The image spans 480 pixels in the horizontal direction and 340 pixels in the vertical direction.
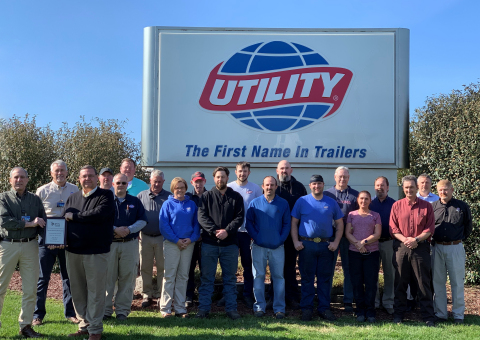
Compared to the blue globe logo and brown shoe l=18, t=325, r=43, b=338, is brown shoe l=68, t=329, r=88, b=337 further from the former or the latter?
the blue globe logo

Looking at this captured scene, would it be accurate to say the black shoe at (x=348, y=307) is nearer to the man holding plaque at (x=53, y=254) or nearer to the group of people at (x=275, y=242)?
the group of people at (x=275, y=242)

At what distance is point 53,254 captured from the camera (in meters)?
5.30

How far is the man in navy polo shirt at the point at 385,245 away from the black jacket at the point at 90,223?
3.66 m

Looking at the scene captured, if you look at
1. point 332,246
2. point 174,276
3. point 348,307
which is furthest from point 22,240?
point 348,307

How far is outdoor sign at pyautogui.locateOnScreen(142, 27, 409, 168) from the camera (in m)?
7.16

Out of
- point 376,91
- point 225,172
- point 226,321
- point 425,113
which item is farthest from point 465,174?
point 226,321

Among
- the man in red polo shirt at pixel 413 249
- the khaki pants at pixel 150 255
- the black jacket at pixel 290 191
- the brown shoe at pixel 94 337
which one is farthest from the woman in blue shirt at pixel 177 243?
the man in red polo shirt at pixel 413 249

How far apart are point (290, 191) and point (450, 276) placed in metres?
2.42

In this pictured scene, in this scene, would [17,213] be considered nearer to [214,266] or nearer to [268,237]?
[214,266]

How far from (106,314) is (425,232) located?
4216 mm

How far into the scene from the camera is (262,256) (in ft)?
18.7

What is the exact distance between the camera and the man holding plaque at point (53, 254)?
17.3ft

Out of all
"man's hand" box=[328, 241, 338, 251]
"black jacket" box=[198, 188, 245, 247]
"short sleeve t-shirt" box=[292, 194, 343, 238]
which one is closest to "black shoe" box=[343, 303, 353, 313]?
"man's hand" box=[328, 241, 338, 251]

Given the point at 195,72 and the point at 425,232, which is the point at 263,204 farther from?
the point at 195,72
